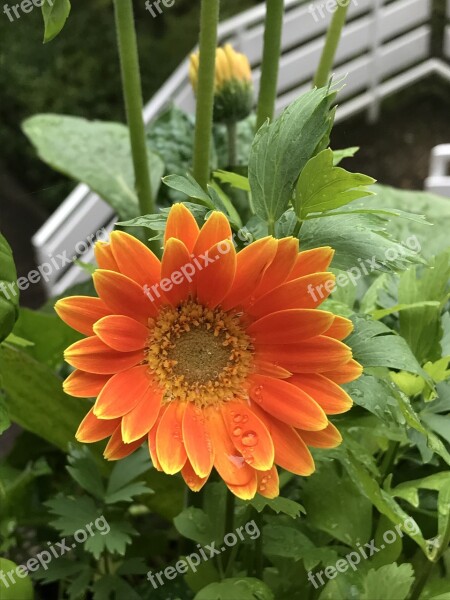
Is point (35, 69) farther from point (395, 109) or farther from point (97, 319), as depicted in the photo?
point (97, 319)

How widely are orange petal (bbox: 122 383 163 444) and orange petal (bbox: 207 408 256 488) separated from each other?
0.07 feet

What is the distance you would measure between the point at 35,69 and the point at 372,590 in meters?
0.66

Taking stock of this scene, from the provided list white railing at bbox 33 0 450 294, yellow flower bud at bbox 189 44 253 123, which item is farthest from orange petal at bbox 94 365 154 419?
white railing at bbox 33 0 450 294

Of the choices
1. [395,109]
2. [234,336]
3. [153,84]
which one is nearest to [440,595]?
[234,336]

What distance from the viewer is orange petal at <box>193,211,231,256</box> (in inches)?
9.9

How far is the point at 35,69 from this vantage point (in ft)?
2.64

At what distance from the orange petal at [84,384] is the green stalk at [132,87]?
0.16m

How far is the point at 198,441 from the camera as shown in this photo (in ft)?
0.88

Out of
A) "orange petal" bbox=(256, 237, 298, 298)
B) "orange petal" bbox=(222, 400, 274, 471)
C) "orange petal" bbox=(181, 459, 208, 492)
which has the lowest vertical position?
"orange petal" bbox=(222, 400, 274, 471)

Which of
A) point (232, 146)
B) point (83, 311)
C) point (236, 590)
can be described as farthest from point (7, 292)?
point (232, 146)

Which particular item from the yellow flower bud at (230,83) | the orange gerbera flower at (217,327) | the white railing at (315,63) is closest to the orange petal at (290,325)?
the orange gerbera flower at (217,327)

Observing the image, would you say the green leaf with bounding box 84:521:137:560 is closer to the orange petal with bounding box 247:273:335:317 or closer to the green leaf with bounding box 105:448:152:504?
the green leaf with bounding box 105:448:152:504

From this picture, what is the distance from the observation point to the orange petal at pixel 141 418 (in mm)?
263

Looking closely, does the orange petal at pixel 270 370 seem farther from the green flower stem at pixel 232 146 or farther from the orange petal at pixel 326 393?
the green flower stem at pixel 232 146
